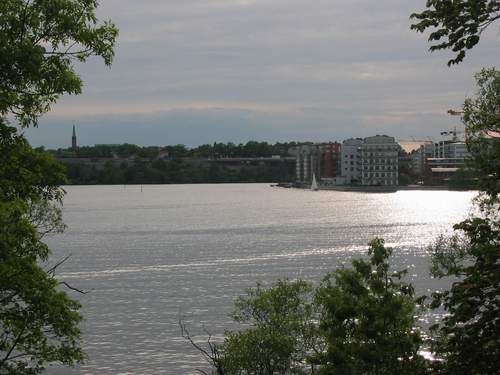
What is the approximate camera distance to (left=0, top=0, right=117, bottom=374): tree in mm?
16188

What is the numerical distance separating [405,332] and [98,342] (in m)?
34.7

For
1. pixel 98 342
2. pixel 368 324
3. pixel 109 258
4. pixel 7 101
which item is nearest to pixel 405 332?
pixel 368 324

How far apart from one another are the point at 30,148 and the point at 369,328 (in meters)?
14.5

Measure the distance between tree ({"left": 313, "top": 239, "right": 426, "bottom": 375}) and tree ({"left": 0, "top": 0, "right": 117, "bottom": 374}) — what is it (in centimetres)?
1152

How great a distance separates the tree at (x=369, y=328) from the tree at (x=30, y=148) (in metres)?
11.5

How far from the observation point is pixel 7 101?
16266 millimetres

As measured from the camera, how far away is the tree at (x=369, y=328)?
2564 cm

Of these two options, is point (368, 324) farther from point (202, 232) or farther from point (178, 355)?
→ point (202, 232)

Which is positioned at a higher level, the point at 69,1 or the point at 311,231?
the point at 69,1

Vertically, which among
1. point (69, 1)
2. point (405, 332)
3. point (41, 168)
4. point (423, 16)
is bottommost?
point (405, 332)

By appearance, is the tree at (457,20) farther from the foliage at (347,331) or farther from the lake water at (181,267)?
the lake water at (181,267)

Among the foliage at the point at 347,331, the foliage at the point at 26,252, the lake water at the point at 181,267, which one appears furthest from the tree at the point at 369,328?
the lake water at the point at 181,267

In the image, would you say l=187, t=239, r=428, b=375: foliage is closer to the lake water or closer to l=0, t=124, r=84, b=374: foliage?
l=0, t=124, r=84, b=374: foliage

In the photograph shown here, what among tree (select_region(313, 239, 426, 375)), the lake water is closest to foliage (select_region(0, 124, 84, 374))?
tree (select_region(313, 239, 426, 375))
